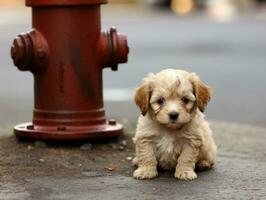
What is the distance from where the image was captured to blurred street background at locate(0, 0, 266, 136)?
10945 millimetres

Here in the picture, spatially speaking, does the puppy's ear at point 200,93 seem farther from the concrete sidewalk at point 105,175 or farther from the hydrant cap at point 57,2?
the hydrant cap at point 57,2

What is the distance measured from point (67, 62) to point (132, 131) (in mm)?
1161

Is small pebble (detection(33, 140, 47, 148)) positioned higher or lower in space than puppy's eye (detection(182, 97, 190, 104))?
lower

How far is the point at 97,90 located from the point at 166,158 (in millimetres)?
1079

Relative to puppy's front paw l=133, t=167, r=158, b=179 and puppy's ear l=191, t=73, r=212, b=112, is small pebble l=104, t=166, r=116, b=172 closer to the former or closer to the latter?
puppy's front paw l=133, t=167, r=158, b=179

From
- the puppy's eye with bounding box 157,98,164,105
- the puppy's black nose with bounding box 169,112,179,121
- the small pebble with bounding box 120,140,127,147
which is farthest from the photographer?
the small pebble with bounding box 120,140,127,147

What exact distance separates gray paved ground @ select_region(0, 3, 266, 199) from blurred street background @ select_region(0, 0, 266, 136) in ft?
0.05

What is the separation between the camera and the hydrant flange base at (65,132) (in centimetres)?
660

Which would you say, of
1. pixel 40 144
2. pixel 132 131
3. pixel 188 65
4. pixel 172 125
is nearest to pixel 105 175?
pixel 172 125

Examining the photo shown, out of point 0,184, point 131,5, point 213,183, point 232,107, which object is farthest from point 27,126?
point 131,5

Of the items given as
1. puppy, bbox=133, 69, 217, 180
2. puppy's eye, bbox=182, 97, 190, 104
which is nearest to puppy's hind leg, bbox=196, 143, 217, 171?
puppy, bbox=133, 69, 217, 180

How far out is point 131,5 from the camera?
4784 cm

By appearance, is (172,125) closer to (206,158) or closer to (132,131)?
(206,158)

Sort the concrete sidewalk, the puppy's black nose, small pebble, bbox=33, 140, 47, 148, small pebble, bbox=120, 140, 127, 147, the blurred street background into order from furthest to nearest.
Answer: the blurred street background < small pebble, bbox=120, 140, 127, 147 < small pebble, bbox=33, 140, 47, 148 < the puppy's black nose < the concrete sidewalk
